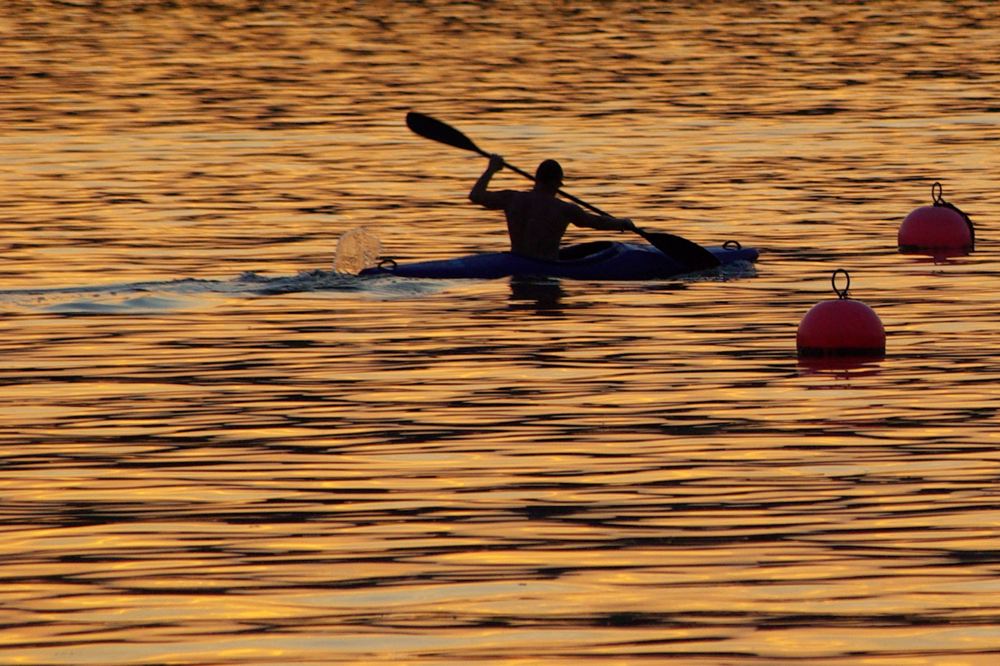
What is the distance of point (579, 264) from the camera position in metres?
24.2

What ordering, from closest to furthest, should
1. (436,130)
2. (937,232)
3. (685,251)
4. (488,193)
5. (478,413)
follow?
(478,413) < (488,193) < (685,251) < (436,130) < (937,232)

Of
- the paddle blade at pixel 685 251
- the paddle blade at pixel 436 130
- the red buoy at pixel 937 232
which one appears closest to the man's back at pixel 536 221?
the paddle blade at pixel 685 251

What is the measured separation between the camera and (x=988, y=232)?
28.6m

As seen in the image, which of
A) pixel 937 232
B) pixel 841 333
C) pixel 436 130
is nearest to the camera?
pixel 841 333

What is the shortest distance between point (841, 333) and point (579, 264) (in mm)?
5518

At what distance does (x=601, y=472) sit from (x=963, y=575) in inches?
123

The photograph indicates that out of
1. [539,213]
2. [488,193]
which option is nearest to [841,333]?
[539,213]

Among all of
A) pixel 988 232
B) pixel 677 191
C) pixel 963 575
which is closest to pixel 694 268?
pixel 988 232

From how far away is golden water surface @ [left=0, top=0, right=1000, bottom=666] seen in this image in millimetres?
10836

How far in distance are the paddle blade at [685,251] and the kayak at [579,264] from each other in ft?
0.18

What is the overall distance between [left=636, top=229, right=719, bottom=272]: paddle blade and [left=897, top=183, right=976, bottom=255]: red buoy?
9.86 ft

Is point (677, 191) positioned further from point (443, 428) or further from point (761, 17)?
point (761, 17)

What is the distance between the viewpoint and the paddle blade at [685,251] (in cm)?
2447

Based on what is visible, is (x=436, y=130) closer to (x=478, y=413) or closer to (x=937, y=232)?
(x=937, y=232)
